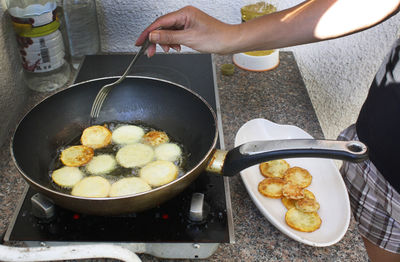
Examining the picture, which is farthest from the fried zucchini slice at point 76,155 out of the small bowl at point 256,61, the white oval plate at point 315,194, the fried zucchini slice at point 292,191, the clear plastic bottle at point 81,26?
the small bowl at point 256,61

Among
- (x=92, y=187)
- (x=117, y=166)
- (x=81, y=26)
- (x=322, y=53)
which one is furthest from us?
(x=322, y=53)

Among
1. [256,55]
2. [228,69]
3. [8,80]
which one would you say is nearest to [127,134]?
[8,80]

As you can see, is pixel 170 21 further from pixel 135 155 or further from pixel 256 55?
pixel 256 55

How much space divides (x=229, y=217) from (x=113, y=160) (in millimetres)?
358

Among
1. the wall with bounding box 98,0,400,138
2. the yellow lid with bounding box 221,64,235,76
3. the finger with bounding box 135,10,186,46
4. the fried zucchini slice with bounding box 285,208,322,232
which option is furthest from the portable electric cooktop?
the wall with bounding box 98,0,400,138

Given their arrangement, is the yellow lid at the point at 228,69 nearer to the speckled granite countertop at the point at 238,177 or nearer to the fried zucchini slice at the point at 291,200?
the speckled granite countertop at the point at 238,177

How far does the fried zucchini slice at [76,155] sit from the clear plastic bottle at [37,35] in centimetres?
42

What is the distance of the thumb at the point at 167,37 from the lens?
994 millimetres

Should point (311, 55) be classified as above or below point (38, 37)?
below

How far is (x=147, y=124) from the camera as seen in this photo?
113cm

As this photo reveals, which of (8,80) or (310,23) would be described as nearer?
(310,23)

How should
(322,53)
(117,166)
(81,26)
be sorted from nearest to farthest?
1. (117,166)
2. (81,26)
3. (322,53)

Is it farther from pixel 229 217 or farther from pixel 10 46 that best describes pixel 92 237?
pixel 10 46

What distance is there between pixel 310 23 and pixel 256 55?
496 mm
